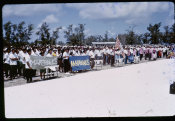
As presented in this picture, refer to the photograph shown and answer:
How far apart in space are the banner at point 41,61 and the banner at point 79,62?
7.99 feet

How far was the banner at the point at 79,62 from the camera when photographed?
13.9 m

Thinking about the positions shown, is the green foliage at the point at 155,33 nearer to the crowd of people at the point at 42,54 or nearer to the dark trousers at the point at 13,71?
the crowd of people at the point at 42,54

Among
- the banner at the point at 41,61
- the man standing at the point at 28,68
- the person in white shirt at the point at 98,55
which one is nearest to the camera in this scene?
the man standing at the point at 28,68

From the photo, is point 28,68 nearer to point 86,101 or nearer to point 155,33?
point 86,101

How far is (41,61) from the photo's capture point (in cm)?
1103

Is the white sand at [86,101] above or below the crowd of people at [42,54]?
below

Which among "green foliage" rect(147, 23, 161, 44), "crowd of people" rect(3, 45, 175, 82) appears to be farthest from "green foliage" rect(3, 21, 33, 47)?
"green foliage" rect(147, 23, 161, 44)

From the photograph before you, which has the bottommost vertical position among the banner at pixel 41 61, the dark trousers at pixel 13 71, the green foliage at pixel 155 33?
the dark trousers at pixel 13 71

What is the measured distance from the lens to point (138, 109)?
6152 millimetres

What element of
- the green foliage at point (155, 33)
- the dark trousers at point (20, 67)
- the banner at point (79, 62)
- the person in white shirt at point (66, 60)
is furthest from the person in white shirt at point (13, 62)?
the green foliage at point (155, 33)

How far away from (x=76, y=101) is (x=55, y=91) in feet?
5.82

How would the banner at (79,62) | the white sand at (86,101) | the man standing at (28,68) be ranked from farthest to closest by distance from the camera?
the banner at (79,62) < the man standing at (28,68) < the white sand at (86,101)

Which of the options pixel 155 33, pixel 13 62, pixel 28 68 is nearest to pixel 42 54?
pixel 28 68

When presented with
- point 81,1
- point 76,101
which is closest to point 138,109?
point 76,101
